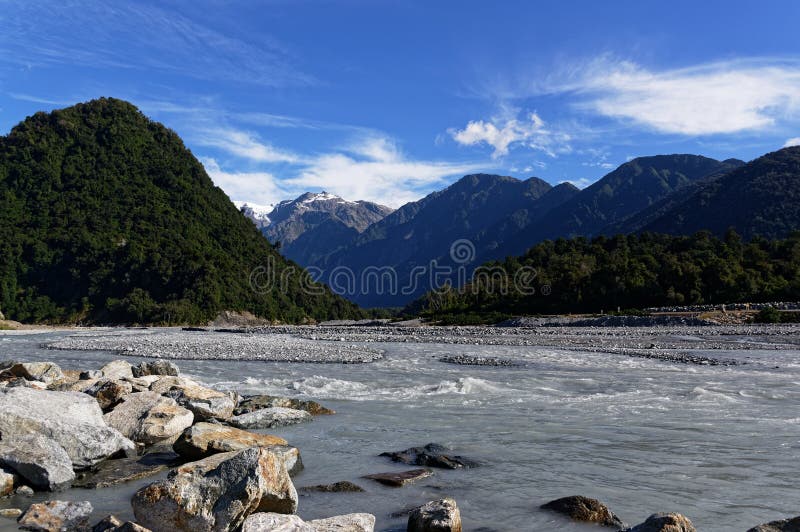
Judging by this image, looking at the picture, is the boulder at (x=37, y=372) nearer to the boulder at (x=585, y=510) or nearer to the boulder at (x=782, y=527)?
the boulder at (x=585, y=510)

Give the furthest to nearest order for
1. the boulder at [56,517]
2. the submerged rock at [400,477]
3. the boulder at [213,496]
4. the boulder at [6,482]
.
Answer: the submerged rock at [400,477] → the boulder at [6,482] → the boulder at [56,517] → the boulder at [213,496]

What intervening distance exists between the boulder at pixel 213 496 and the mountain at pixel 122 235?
9993 centimetres

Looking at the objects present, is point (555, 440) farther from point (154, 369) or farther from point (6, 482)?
point (154, 369)

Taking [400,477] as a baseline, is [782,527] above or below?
above

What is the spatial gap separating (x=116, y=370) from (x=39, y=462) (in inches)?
364

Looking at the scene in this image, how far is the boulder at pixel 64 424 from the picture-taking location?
8352 mm

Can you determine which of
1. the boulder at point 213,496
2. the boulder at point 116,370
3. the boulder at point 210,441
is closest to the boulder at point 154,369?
the boulder at point 116,370

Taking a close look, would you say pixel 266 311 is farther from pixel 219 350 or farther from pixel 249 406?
pixel 249 406

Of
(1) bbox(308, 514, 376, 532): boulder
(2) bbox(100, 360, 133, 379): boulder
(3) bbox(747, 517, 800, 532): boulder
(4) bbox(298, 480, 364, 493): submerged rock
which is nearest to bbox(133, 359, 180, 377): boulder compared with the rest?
(2) bbox(100, 360, 133, 379): boulder

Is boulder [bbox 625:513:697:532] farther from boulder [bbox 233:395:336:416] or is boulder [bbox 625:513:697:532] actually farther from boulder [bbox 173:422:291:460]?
boulder [bbox 233:395:336:416]

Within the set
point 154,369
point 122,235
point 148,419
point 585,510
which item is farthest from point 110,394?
point 122,235

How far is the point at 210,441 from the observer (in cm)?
848

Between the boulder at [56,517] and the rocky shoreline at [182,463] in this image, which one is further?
the boulder at [56,517]

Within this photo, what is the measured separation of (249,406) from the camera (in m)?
12.7
